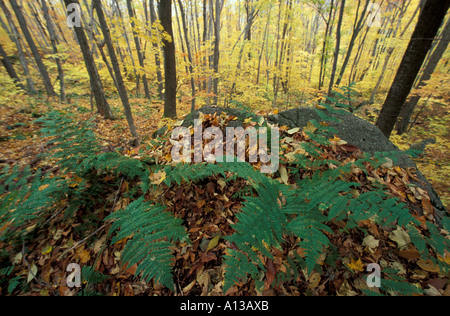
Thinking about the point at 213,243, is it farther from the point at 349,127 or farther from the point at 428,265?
the point at 349,127

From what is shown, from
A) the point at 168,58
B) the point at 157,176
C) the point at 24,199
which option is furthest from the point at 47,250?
the point at 168,58

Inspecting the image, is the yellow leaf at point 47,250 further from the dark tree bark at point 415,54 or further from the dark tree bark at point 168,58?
the dark tree bark at point 415,54

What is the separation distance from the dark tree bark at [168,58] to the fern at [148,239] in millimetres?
4479

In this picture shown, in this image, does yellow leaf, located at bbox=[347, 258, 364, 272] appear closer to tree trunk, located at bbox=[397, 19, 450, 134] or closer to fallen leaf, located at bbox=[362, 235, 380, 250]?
fallen leaf, located at bbox=[362, 235, 380, 250]

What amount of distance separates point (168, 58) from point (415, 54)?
552 cm

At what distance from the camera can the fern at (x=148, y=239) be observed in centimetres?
127

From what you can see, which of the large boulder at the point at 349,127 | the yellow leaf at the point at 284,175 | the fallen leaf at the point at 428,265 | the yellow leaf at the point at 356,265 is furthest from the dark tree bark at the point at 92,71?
the fallen leaf at the point at 428,265

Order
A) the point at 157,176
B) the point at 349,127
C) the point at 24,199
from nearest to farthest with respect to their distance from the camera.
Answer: the point at 24,199
the point at 157,176
the point at 349,127

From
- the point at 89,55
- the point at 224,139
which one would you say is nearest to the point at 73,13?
the point at 89,55

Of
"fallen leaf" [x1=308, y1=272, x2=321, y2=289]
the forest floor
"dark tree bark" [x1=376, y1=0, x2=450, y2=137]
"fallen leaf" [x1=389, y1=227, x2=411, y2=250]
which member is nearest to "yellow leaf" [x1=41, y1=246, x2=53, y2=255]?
the forest floor

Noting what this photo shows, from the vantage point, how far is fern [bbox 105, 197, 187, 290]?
1269mm

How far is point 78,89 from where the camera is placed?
1404 centimetres

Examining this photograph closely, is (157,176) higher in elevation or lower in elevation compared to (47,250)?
higher

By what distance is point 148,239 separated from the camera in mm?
1368
